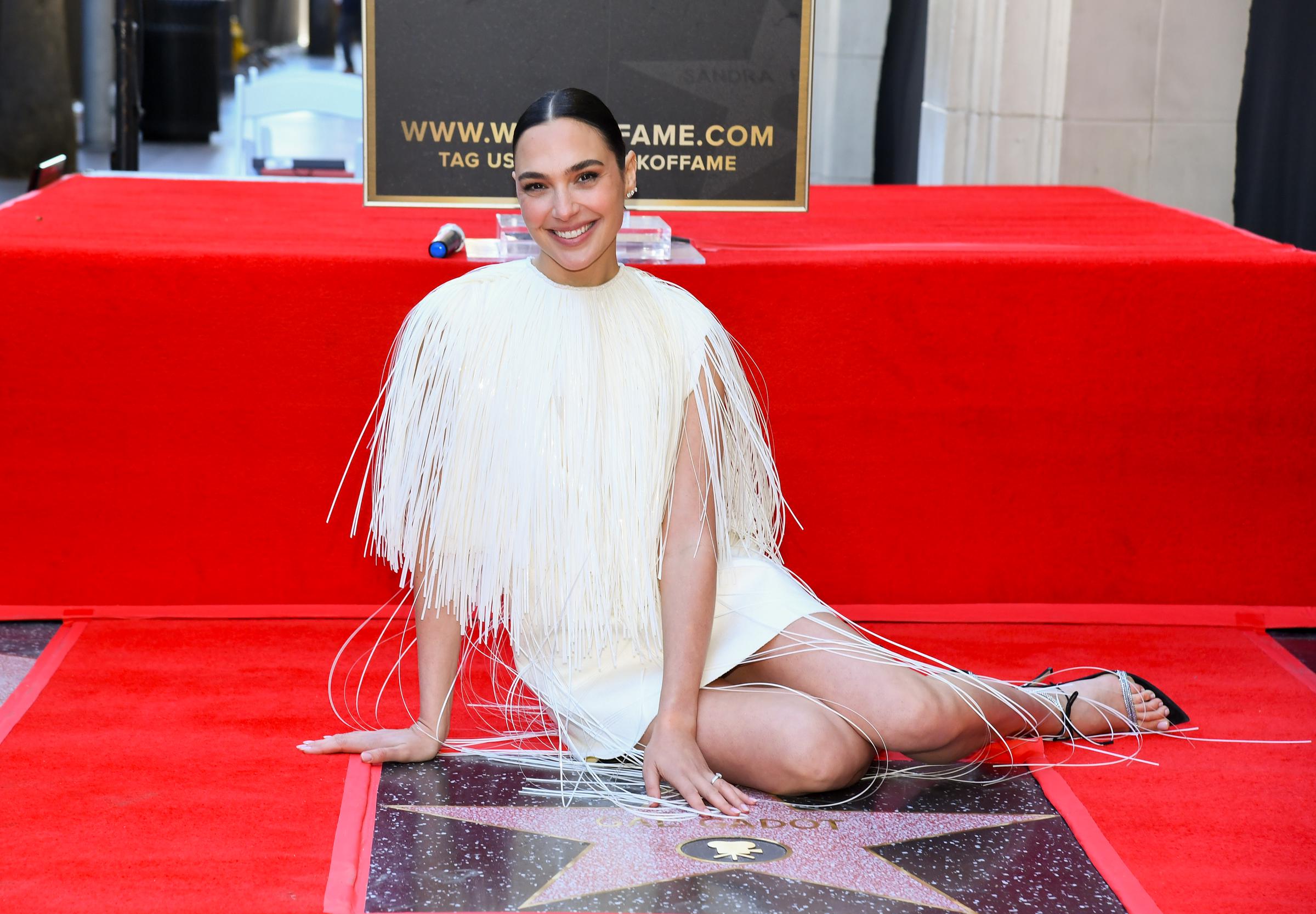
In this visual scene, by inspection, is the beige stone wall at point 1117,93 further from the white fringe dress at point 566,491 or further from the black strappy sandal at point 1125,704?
the white fringe dress at point 566,491

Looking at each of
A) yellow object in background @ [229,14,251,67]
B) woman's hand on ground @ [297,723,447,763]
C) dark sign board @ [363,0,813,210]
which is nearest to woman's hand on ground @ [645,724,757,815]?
woman's hand on ground @ [297,723,447,763]

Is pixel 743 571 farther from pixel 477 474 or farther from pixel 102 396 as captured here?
pixel 102 396

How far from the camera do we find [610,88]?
2.38 m

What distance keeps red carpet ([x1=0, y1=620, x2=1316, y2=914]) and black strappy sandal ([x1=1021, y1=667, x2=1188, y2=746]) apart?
0.03 meters

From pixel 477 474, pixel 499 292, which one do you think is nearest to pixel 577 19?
pixel 499 292

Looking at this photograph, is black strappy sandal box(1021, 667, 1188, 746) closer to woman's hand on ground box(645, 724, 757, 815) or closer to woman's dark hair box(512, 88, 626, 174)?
woman's hand on ground box(645, 724, 757, 815)

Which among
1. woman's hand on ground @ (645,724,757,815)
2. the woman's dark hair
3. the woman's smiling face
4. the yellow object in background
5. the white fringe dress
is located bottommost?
woman's hand on ground @ (645,724,757,815)

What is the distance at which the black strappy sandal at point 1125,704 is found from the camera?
6.33 ft

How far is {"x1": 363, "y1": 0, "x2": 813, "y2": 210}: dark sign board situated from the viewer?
2.34m

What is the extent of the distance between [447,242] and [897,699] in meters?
1.02

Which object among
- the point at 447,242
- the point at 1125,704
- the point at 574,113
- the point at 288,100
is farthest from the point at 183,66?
the point at 1125,704

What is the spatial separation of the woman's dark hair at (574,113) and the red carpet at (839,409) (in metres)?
0.48

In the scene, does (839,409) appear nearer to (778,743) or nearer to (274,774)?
(778,743)

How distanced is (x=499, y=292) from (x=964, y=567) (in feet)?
3.18
